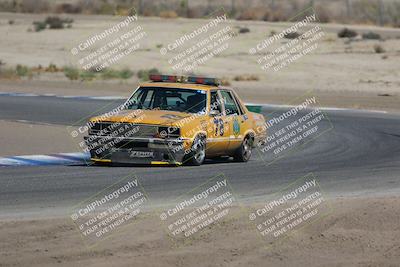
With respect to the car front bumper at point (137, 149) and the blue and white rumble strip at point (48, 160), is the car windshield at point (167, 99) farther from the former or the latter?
the blue and white rumble strip at point (48, 160)

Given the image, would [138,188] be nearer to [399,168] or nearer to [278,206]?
[278,206]

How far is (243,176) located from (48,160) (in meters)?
3.53

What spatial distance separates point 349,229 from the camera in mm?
11047

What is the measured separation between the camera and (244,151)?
17.9 meters

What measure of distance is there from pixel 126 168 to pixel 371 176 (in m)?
3.80

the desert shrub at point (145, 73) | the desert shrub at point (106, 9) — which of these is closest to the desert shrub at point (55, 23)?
the desert shrub at point (106, 9)

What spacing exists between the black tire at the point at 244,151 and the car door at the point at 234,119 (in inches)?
4.5

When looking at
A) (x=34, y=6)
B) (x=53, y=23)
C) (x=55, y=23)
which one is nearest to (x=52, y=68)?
(x=55, y=23)

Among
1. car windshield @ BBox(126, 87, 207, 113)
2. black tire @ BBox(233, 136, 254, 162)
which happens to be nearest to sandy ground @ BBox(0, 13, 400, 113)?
black tire @ BBox(233, 136, 254, 162)

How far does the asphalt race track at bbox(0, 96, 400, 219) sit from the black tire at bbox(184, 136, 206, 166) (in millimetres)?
137

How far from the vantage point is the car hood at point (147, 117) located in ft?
52.4

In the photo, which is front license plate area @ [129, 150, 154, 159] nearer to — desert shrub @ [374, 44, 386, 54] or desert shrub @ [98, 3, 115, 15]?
desert shrub @ [374, 44, 386, 54]

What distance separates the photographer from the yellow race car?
15883mm

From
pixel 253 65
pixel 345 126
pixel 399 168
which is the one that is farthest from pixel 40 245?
pixel 253 65
